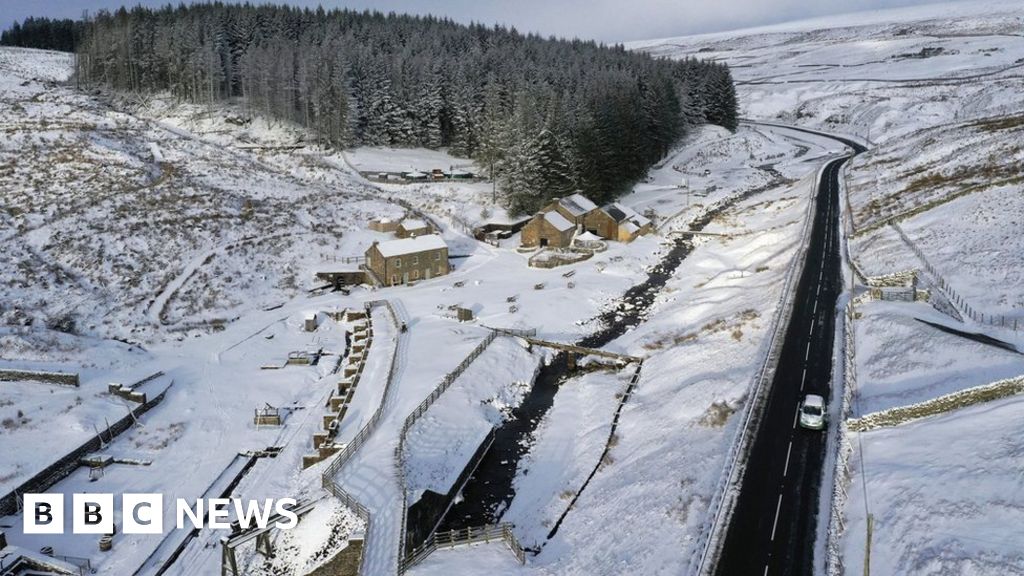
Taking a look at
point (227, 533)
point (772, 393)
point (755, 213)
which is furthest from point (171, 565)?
point (755, 213)

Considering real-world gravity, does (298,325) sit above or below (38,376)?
above

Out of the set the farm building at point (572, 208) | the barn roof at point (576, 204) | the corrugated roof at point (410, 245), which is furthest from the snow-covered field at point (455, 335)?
the barn roof at point (576, 204)

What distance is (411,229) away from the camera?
220 ft

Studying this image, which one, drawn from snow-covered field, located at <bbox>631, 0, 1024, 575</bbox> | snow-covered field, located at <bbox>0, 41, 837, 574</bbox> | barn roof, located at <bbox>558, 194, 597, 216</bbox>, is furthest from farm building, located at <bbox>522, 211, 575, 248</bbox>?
snow-covered field, located at <bbox>631, 0, 1024, 575</bbox>

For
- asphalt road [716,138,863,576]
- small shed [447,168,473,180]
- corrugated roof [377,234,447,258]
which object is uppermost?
small shed [447,168,473,180]

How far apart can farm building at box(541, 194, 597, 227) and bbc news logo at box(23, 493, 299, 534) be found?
4690 cm

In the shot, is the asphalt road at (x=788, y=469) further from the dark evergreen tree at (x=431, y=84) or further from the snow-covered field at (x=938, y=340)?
the dark evergreen tree at (x=431, y=84)

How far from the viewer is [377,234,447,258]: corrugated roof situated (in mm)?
59531

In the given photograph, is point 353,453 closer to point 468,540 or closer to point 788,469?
point 468,540

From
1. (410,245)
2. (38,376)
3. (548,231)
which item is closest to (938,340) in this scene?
(548,231)

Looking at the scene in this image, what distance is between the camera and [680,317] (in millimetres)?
48812

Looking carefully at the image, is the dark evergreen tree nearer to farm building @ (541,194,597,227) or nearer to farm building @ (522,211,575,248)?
farm building @ (541,194,597,227)

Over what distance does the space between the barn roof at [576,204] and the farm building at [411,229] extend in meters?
14.7

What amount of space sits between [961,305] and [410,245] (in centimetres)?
4184
